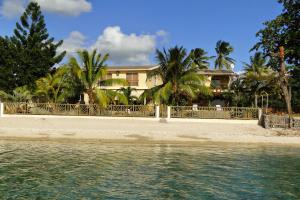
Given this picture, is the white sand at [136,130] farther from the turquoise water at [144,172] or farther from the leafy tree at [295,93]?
the leafy tree at [295,93]

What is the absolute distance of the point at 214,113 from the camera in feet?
94.7

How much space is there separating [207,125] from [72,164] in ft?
45.0

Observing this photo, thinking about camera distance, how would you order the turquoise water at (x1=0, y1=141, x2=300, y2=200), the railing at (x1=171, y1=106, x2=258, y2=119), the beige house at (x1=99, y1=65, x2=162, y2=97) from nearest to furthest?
the turquoise water at (x1=0, y1=141, x2=300, y2=200) → the railing at (x1=171, y1=106, x2=258, y2=119) → the beige house at (x1=99, y1=65, x2=162, y2=97)

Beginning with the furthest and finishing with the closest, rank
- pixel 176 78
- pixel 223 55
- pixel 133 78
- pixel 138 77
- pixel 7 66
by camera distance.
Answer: pixel 223 55
pixel 133 78
pixel 138 77
pixel 7 66
pixel 176 78

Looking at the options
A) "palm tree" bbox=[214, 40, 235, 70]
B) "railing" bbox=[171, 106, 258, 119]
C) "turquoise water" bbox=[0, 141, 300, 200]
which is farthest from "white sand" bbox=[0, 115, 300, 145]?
"palm tree" bbox=[214, 40, 235, 70]

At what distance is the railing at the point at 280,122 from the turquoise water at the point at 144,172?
5.26 meters

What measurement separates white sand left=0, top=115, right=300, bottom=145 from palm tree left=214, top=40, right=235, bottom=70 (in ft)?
135

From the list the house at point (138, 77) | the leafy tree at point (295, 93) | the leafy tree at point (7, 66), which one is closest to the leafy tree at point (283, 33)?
the leafy tree at point (295, 93)

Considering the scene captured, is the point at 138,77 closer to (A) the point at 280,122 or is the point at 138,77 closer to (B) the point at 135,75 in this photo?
(B) the point at 135,75

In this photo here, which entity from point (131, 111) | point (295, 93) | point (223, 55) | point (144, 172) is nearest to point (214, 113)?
point (131, 111)

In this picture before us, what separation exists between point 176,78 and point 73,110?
9082mm

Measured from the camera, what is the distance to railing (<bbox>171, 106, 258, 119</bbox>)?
28734 mm

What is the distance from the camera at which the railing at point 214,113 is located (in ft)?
94.3

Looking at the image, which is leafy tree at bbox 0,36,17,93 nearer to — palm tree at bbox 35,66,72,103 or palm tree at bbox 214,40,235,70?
palm tree at bbox 35,66,72,103
